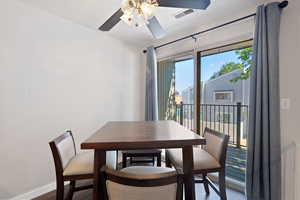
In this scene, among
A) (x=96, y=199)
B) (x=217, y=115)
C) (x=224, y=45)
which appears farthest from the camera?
(x=217, y=115)

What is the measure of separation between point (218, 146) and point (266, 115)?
0.66 meters

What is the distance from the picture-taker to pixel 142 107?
3635mm

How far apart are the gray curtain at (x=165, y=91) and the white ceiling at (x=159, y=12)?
34.9 inches

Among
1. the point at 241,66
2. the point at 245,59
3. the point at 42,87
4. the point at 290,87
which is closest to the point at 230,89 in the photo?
the point at 241,66

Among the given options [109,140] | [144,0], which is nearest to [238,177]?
[109,140]

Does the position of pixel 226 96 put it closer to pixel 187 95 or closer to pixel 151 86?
pixel 187 95

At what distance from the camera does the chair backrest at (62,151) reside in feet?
4.27

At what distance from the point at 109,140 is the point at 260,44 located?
1.80 metres

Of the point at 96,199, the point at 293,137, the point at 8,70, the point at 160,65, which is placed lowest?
the point at 96,199

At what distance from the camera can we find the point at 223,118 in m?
3.76

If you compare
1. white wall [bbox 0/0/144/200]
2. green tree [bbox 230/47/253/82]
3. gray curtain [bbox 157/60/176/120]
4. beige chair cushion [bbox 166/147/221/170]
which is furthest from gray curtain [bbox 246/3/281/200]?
white wall [bbox 0/0/144/200]

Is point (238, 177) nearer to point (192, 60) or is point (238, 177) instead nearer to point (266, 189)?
point (266, 189)

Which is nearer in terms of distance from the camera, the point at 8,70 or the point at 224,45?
the point at 8,70

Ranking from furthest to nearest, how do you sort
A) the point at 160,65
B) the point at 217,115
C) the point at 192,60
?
the point at 217,115 → the point at 160,65 → the point at 192,60
